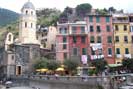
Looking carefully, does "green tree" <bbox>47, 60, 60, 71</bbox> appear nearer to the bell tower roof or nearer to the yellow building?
the yellow building

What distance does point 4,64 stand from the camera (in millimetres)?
73250

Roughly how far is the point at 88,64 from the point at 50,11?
79.9m

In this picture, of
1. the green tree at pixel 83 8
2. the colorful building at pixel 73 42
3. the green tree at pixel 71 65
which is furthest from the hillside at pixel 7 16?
the green tree at pixel 71 65

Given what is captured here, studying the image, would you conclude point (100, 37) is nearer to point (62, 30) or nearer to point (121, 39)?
point (121, 39)

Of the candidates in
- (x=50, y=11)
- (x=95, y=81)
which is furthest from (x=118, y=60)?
(x=50, y=11)

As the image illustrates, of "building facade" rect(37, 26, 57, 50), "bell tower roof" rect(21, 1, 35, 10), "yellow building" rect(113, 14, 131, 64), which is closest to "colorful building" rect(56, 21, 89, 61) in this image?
"yellow building" rect(113, 14, 131, 64)

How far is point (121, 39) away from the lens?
55688 millimetres

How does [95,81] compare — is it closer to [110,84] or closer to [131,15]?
[110,84]

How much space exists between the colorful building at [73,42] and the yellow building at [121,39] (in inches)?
238

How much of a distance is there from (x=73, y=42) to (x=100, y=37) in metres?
5.69

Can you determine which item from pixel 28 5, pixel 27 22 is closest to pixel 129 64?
pixel 27 22

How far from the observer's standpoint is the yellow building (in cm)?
5516

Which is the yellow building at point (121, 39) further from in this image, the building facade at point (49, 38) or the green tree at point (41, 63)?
the building facade at point (49, 38)

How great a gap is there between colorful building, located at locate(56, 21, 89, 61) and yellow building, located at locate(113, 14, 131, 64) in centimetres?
604
